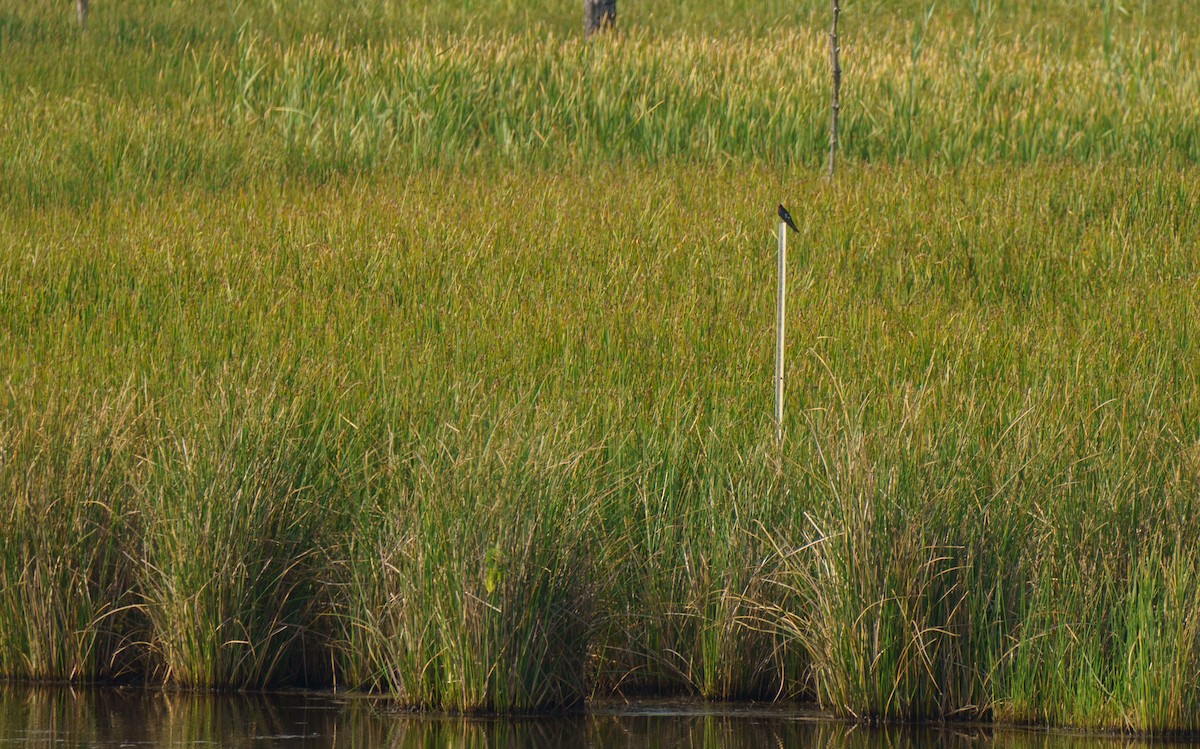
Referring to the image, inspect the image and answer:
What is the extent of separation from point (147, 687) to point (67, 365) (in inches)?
84.3

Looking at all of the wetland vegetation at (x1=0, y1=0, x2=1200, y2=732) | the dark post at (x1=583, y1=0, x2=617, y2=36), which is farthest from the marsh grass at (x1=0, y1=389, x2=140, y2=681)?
the dark post at (x1=583, y1=0, x2=617, y2=36)

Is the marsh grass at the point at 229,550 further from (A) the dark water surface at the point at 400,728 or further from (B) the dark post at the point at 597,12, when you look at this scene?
(B) the dark post at the point at 597,12

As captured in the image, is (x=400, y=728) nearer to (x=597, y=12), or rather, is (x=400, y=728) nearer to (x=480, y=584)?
(x=480, y=584)

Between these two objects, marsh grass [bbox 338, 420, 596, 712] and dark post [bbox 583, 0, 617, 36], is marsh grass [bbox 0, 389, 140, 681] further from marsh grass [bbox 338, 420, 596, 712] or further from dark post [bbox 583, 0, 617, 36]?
dark post [bbox 583, 0, 617, 36]

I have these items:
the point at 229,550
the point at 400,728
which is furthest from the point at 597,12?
the point at 400,728

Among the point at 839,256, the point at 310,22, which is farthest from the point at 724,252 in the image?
the point at 310,22

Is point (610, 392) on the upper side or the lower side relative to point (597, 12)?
lower

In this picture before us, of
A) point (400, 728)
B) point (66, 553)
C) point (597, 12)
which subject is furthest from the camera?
point (597, 12)

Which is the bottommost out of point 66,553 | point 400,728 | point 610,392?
point 400,728

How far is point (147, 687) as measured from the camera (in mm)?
6184

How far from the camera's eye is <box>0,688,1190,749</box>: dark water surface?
552 cm

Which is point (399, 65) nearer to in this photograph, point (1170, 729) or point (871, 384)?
point (871, 384)

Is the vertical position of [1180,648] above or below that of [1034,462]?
below

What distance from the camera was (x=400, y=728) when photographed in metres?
5.68
